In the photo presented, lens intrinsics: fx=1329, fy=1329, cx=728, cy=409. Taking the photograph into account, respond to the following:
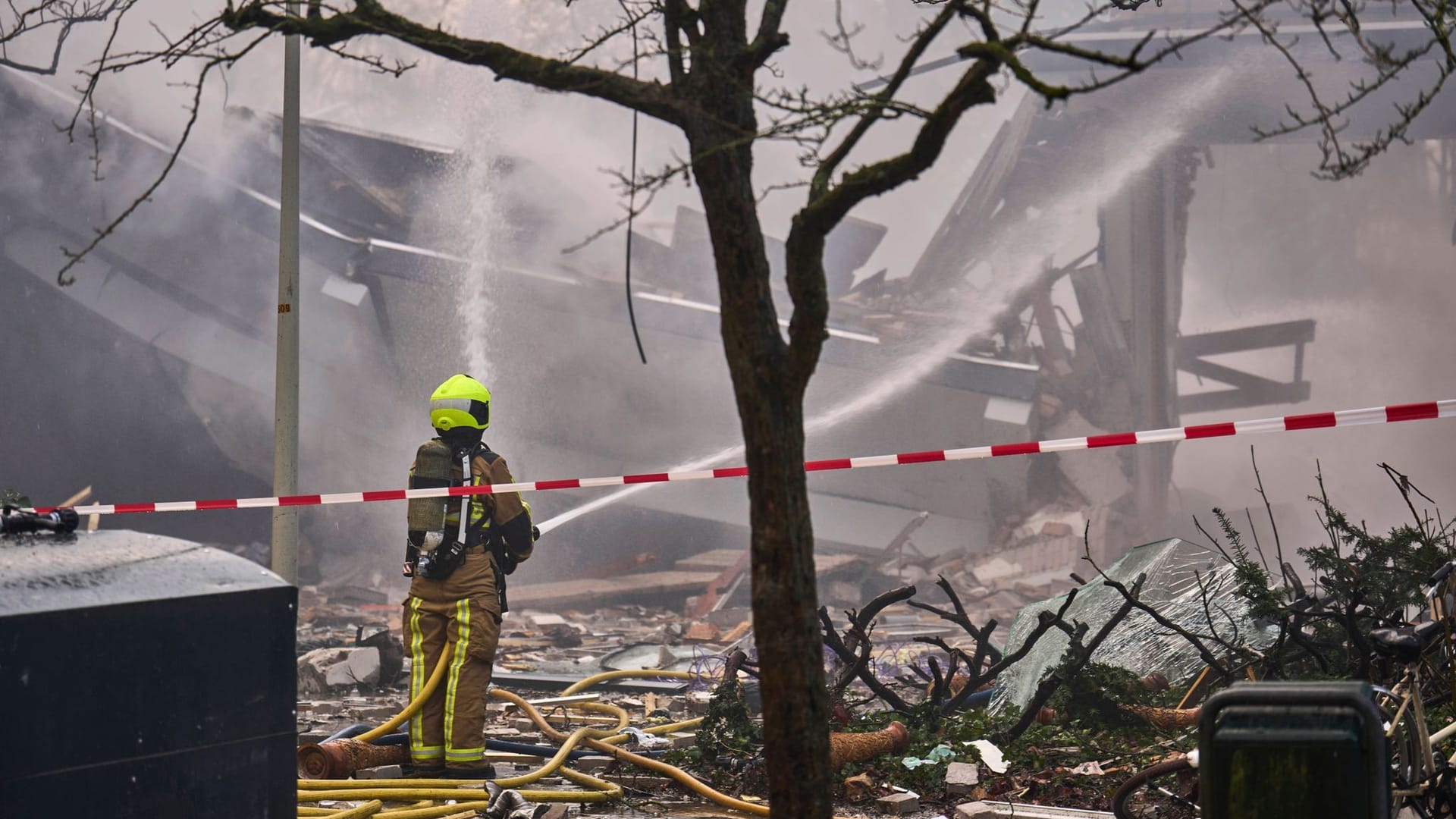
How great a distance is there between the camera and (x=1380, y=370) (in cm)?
1559

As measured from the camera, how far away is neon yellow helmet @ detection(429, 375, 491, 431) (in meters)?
5.89

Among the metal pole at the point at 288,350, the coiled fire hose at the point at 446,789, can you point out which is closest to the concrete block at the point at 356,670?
the metal pole at the point at 288,350

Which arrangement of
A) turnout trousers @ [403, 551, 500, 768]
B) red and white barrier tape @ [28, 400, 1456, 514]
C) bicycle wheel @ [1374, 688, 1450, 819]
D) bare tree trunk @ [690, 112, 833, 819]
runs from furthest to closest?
1. turnout trousers @ [403, 551, 500, 768]
2. red and white barrier tape @ [28, 400, 1456, 514]
3. bicycle wheel @ [1374, 688, 1450, 819]
4. bare tree trunk @ [690, 112, 833, 819]

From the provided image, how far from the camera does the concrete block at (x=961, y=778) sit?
4980 millimetres

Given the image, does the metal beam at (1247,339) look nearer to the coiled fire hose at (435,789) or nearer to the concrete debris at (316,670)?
the concrete debris at (316,670)

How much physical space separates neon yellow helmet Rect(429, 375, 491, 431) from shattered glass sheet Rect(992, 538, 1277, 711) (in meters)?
2.66

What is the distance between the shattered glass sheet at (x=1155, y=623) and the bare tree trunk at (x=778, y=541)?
3.24 metres

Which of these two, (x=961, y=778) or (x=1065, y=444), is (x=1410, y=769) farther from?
(x=1065, y=444)

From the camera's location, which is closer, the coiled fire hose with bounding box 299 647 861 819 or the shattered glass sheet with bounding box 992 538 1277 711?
the coiled fire hose with bounding box 299 647 861 819

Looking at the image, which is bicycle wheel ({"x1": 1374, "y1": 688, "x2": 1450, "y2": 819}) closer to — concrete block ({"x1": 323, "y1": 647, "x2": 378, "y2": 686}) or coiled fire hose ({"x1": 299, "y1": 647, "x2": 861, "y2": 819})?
coiled fire hose ({"x1": 299, "y1": 647, "x2": 861, "y2": 819})

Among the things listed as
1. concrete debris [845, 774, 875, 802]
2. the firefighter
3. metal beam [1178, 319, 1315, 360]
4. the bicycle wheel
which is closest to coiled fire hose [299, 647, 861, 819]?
the firefighter

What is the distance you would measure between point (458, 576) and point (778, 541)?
3.37m

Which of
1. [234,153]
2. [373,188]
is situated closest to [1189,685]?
[373,188]

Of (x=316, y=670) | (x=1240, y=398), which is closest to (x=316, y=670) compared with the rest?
(x=316, y=670)
